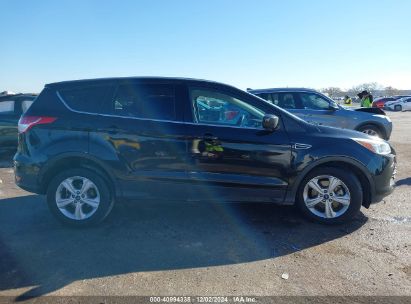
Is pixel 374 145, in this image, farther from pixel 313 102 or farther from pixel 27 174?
pixel 313 102

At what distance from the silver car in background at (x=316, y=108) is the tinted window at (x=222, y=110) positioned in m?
5.71

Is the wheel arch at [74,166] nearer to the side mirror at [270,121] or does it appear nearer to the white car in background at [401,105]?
the side mirror at [270,121]

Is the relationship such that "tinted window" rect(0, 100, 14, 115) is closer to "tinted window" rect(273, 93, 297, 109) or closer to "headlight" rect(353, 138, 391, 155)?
"tinted window" rect(273, 93, 297, 109)

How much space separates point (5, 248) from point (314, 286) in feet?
10.5

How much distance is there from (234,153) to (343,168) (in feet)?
4.64

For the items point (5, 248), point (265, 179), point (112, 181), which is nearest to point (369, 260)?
point (265, 179)

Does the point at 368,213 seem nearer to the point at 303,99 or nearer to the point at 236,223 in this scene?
the point at 236,223

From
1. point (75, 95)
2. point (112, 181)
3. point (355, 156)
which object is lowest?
point (112, 181)

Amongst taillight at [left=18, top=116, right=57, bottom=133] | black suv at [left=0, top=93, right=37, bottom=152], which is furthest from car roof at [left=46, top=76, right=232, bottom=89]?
black suv at [left=0, top=93, right=37, bottom=152]

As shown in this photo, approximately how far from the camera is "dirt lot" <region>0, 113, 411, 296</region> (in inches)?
122

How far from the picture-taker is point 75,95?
4.43m

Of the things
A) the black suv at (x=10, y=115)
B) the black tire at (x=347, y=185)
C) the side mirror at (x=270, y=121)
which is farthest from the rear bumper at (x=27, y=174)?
the black suv at (x=10, y=115)

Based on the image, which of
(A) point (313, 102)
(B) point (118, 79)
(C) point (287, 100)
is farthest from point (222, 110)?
(A) point (313, 102)

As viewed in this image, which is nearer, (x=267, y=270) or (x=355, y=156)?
(x=267, y=270)
